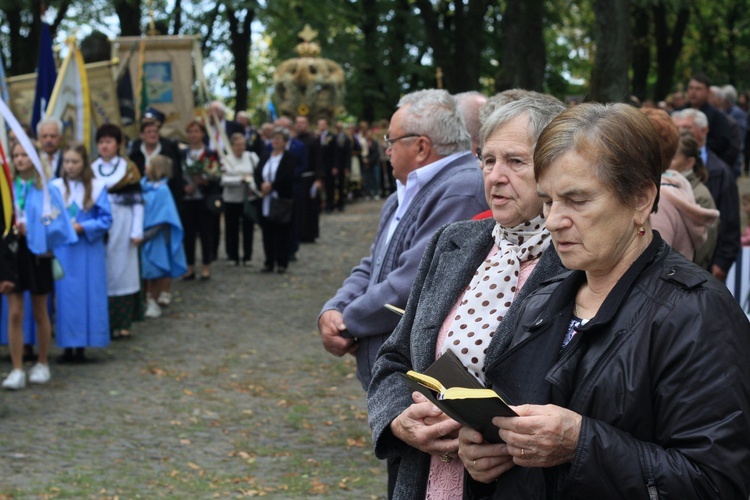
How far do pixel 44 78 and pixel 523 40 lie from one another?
832 centimetres

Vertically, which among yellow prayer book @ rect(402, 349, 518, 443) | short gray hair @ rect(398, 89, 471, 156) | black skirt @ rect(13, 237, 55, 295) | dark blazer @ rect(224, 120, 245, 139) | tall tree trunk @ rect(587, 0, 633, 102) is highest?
tall tree trunk @ rect(587, 0, 633, 102)

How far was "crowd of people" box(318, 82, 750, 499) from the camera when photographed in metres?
2.54

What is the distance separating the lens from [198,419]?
8500 mm

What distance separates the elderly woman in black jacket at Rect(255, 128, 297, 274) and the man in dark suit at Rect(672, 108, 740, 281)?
884cm

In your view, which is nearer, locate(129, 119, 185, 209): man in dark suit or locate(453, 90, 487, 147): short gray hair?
locate(453, 90, 487, 147): short gray hair

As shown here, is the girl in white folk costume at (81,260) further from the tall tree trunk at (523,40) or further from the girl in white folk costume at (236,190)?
the tall tree trunk at (523,40)

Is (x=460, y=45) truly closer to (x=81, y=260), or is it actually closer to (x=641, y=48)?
(x=641, y=48)

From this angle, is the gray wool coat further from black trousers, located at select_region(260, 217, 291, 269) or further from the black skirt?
black trousers, located at select_region(260, 217, 291, 269)

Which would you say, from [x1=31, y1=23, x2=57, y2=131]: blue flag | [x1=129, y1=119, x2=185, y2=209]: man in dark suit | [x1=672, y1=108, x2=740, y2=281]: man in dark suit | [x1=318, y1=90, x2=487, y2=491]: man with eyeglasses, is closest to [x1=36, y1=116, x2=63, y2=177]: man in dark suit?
[x1=31, y1=23, x2=57, y2=131]: blue flag

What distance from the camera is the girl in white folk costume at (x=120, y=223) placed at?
445 inches

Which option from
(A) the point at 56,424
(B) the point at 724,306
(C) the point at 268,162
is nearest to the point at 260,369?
(A) the point at 56,424

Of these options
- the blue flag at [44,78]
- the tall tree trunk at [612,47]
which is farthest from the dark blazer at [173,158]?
the tall tree trunk at [612,47]

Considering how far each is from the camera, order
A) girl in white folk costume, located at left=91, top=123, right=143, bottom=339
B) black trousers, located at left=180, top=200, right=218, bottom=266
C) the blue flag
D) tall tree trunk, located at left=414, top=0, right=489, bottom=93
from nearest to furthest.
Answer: girl in white folk costume, located at left=91, top=123, right=143, bottom=339, the blue flag, black trousers, located at left=180, top=200, right=218, bottom=266, tall tree trunk, located at left=414, top=0, right=489, bottom=93

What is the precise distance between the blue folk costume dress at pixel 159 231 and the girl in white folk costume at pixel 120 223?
3.50 feet
